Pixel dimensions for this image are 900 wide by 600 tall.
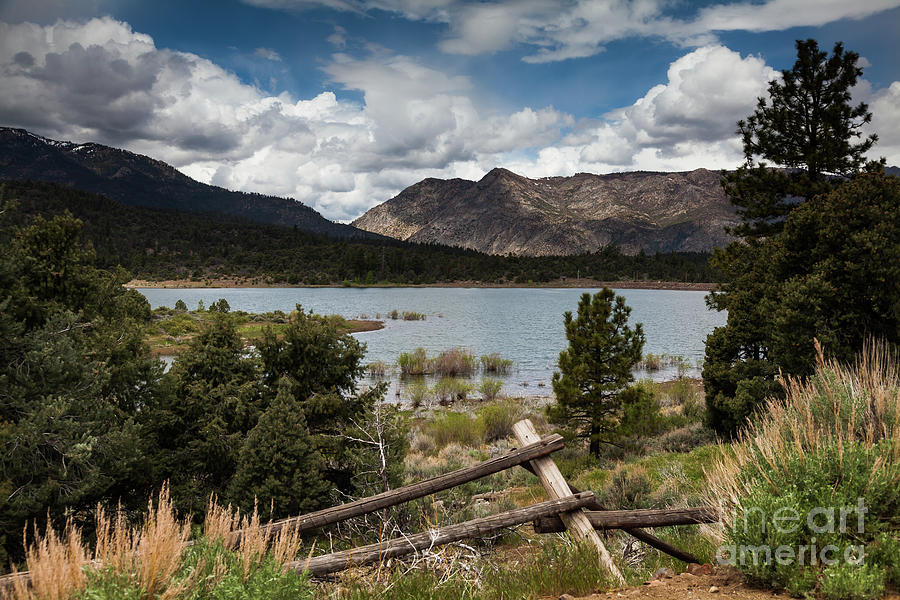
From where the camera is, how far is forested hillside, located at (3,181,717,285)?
433ft

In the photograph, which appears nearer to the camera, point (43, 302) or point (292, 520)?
point (292, 520)

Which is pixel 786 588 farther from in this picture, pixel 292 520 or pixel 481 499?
pixel 481 499

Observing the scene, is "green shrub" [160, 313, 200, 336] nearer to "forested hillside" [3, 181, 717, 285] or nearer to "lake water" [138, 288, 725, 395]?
"lake water" [138, 288, 725, 395]

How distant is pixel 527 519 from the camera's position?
16.8 ft

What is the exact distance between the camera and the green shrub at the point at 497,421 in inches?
780

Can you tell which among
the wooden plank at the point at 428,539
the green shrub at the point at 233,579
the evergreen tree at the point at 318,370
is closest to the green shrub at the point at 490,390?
the evergreen tree at the point at 318,370

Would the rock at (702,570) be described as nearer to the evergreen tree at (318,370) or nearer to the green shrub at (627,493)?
the green shrub at (627,493)

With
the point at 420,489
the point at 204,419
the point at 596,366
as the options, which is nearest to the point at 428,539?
the point at 420,489

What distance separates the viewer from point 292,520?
486 centimetres

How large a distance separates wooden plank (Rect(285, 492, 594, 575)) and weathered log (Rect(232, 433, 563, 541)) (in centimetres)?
55

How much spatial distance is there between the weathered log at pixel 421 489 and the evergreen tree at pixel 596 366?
33.6 feet

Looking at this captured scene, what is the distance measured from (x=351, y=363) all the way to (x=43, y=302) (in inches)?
252

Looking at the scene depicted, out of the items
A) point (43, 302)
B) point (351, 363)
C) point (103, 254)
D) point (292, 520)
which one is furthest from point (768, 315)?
point (103, 254)

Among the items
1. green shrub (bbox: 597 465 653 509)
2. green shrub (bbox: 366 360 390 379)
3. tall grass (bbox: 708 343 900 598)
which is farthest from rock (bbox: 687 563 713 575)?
green shrub (bbox: 366 360 390 379)
